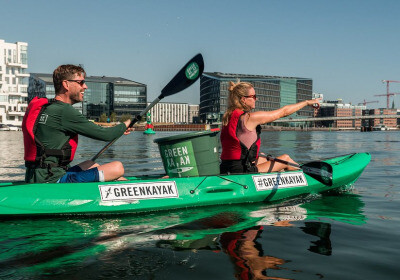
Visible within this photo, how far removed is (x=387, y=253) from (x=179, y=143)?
124 inches

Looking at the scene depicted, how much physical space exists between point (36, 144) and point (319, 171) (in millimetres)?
4642

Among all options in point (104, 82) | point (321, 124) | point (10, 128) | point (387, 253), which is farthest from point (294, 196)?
point (321, 124)

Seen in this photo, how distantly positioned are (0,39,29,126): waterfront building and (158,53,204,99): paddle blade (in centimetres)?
7920

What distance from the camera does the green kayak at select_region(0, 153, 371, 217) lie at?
16.4 ft

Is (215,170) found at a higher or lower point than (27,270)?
higher

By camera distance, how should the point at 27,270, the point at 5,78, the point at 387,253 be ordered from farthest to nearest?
1. the point at 5,78
2. the point at 387,253
3. the point at 27,270

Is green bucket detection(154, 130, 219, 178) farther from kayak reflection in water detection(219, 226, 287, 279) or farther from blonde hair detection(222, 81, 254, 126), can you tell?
→ kayak reflection in water detection(219, 226, 287, 279)

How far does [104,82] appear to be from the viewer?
426 ft

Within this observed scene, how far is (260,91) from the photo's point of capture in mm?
149625

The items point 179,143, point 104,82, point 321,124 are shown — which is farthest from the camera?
point 321,124

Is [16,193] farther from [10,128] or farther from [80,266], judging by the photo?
[10,128]

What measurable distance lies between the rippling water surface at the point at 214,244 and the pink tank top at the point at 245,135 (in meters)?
1.00

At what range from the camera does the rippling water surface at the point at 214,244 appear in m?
3.27

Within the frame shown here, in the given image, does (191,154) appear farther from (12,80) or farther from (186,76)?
(12,80)
